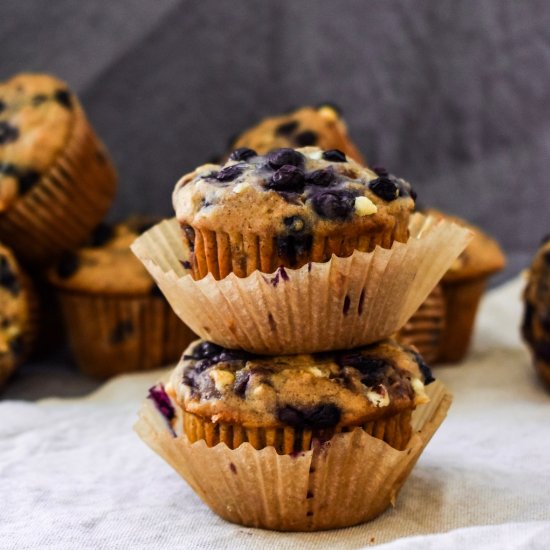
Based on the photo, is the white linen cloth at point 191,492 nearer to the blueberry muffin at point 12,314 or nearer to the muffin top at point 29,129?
the blueberry muffin at point 12,314

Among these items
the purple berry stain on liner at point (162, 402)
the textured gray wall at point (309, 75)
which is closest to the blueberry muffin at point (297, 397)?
the purple berry stain on liner at point (162, 402)

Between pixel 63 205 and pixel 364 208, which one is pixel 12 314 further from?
pixel 364 208

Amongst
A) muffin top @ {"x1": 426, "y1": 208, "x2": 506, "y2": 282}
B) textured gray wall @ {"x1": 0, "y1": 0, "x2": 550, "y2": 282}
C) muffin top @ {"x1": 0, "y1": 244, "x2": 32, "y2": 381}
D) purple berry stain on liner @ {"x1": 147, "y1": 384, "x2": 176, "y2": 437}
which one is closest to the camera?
purple berry stain on liner @ {"x1": 147, "y1": 384, "x2": 176, "y2": 437}

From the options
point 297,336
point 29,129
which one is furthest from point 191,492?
point 29,129

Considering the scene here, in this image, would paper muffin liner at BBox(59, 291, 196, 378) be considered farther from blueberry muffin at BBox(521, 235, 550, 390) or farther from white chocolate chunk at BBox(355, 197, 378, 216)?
white chocolate chunk at BBox(355, 197, 378, 216)

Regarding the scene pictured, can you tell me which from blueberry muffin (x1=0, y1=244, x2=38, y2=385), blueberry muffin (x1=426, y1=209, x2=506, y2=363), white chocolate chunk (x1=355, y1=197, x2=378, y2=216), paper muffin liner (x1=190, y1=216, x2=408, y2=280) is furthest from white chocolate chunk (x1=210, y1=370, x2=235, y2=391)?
blueberry muffin (x1=426, y1=209, x2=506, y2=363)

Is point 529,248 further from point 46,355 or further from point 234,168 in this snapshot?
point 234,168
